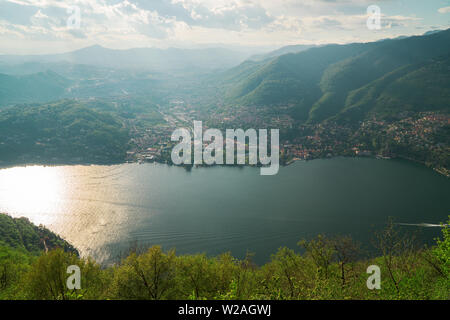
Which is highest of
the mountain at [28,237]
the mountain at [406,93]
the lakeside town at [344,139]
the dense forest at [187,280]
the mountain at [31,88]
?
the mountain at [31,88]

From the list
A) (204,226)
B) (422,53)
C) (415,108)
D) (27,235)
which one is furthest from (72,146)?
(422,53)

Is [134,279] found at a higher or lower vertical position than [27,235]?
higher

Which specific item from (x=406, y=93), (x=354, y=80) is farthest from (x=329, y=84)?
(x=406, y=93)

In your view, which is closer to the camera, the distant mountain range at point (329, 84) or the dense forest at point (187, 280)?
the dense forest at point (187, 280)

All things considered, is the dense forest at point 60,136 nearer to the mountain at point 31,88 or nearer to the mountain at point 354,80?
the mountain at point 354,80

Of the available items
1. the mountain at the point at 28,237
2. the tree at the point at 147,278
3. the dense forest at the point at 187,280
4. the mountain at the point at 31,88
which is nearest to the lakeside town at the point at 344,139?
the mountain at the point at 28,237

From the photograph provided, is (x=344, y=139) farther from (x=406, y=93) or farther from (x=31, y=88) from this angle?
(x=31, y=88)

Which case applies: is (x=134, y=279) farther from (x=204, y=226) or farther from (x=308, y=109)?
(x=308, y=109)
